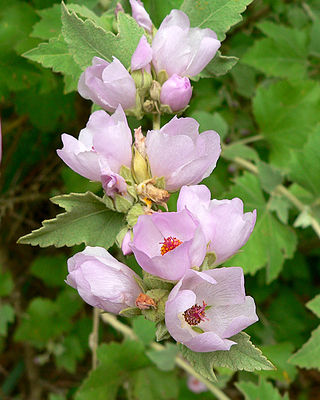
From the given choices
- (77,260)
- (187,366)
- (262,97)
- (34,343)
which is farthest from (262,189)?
(34,343)

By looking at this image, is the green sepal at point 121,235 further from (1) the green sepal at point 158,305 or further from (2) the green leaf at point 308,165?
(2) the green leaf at point 308,165

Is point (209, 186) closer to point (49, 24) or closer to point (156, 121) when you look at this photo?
point (156, 121)

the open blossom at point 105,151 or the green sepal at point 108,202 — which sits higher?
the open blossom at point 105,151

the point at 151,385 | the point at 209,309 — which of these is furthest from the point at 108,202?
the point at 151,385

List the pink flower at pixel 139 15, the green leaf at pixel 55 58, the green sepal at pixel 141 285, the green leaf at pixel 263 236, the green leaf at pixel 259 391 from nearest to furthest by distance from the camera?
the green sepal at pixel 141 285 → the pink flower at pixel 139 15 → the green leaf at pixel 55 58 → the green leaf at pixel 259 391 → the green leaf at pixel 263 236

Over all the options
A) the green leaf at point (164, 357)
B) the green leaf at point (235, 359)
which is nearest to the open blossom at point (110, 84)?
the green leaf at point (235, 359)

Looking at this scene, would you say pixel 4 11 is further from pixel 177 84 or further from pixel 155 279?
pixel 155 279
